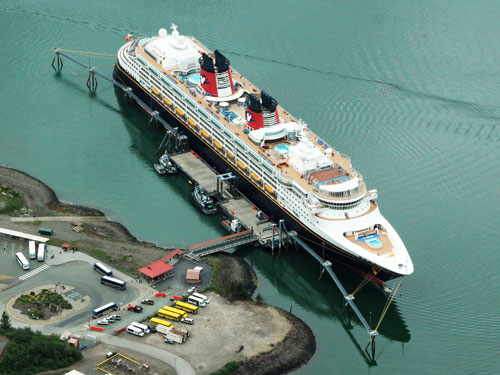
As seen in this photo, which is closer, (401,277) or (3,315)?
(3,315)

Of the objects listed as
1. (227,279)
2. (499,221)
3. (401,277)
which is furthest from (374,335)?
(499,221)

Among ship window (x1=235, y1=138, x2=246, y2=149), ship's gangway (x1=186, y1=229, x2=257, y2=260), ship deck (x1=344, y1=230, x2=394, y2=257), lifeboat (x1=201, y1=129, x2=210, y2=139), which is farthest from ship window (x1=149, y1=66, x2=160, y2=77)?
ship deck (x1=344, y1=230, x2=394, y2=257)

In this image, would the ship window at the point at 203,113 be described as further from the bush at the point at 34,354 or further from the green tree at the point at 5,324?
the bush at the point at 34,354

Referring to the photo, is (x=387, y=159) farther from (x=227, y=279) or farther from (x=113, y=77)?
(x=113, y=77)

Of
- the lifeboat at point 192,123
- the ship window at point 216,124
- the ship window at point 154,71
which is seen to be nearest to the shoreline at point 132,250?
the ship window at point 216,124

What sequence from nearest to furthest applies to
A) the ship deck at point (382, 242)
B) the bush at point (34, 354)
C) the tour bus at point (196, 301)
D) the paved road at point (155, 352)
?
the bush at point (34, 354) < the paved road at point (155, 352) < the tour bus at point (196, 301) < the ship deck at point (382, 242)

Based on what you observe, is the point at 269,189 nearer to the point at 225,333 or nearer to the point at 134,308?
the point at 225,333
